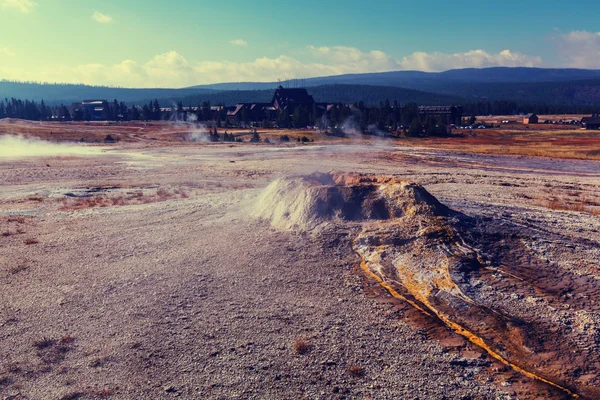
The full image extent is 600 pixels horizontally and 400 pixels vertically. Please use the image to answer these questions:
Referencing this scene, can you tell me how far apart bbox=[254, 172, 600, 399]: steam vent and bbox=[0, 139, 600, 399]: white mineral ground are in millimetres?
69

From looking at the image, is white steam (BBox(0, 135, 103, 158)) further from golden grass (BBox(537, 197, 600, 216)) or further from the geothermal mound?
golden grass (BBox(537, 197, 600, 216))

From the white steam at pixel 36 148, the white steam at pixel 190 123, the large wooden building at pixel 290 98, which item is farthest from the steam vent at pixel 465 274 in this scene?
the large wooden building at pixel 290 98

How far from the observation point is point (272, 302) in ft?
44.4

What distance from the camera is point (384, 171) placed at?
4297 centimetres

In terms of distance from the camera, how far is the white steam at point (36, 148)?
183ft

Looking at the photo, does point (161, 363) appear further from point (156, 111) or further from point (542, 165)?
point (156, 111)

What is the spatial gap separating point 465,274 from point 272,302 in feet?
20.5

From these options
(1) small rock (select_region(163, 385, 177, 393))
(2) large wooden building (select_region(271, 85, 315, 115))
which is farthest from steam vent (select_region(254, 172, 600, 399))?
(2) large wooden building (select_region(271, 85, 315, 115))

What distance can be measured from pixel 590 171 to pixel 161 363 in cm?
4867

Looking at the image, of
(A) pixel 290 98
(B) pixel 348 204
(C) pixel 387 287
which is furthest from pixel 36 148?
(A) pixel 290 98

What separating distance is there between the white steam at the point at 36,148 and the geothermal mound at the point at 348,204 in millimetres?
44172

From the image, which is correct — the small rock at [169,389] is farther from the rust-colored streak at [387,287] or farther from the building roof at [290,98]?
the building roof at [290,98]

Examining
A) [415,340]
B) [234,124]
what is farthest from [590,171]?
[234,124]

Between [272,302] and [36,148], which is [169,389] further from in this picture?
[36,148]
